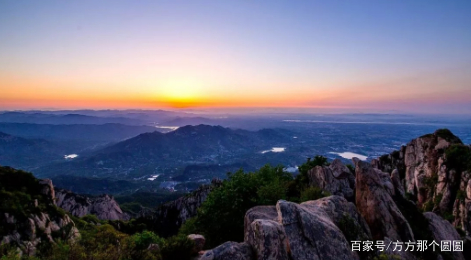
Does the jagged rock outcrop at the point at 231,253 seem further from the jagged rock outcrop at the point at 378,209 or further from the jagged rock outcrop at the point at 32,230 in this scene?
the jagged rock outcrop at the point at 32,230

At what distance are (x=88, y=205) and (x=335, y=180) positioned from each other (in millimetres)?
100126

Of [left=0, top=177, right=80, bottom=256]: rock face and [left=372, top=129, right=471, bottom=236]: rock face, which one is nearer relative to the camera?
[left=0, top=177, right=80, bottom=256]: rock face

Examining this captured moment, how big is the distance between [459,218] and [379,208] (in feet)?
95.7

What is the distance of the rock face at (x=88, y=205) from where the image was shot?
89588 mm

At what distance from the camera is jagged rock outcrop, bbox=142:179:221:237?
78831 millimetres

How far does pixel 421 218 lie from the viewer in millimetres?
20969

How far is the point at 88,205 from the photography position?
95750 mm

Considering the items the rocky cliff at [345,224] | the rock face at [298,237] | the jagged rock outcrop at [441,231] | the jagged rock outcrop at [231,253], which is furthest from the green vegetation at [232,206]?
the jagged rock outcrop at [441,231]

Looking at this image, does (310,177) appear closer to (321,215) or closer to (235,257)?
(321,215)

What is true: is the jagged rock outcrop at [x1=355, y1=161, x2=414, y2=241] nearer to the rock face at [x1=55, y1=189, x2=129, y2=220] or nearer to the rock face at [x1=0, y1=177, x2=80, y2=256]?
the rock face at [x1=0, y1=177, x2=80, y2=256]

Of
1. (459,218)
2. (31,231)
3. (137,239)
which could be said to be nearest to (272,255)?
(137,239)

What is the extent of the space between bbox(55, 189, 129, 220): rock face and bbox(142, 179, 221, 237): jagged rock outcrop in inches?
867

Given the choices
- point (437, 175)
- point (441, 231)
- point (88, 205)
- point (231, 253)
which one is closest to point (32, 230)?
point (231, 253)

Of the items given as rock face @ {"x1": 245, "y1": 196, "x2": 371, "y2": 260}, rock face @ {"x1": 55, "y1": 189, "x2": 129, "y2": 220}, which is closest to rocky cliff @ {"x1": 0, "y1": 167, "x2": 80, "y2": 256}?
rock face @ {"x1": 245, "y1": 196, "x2": 371, "y2": 260}
